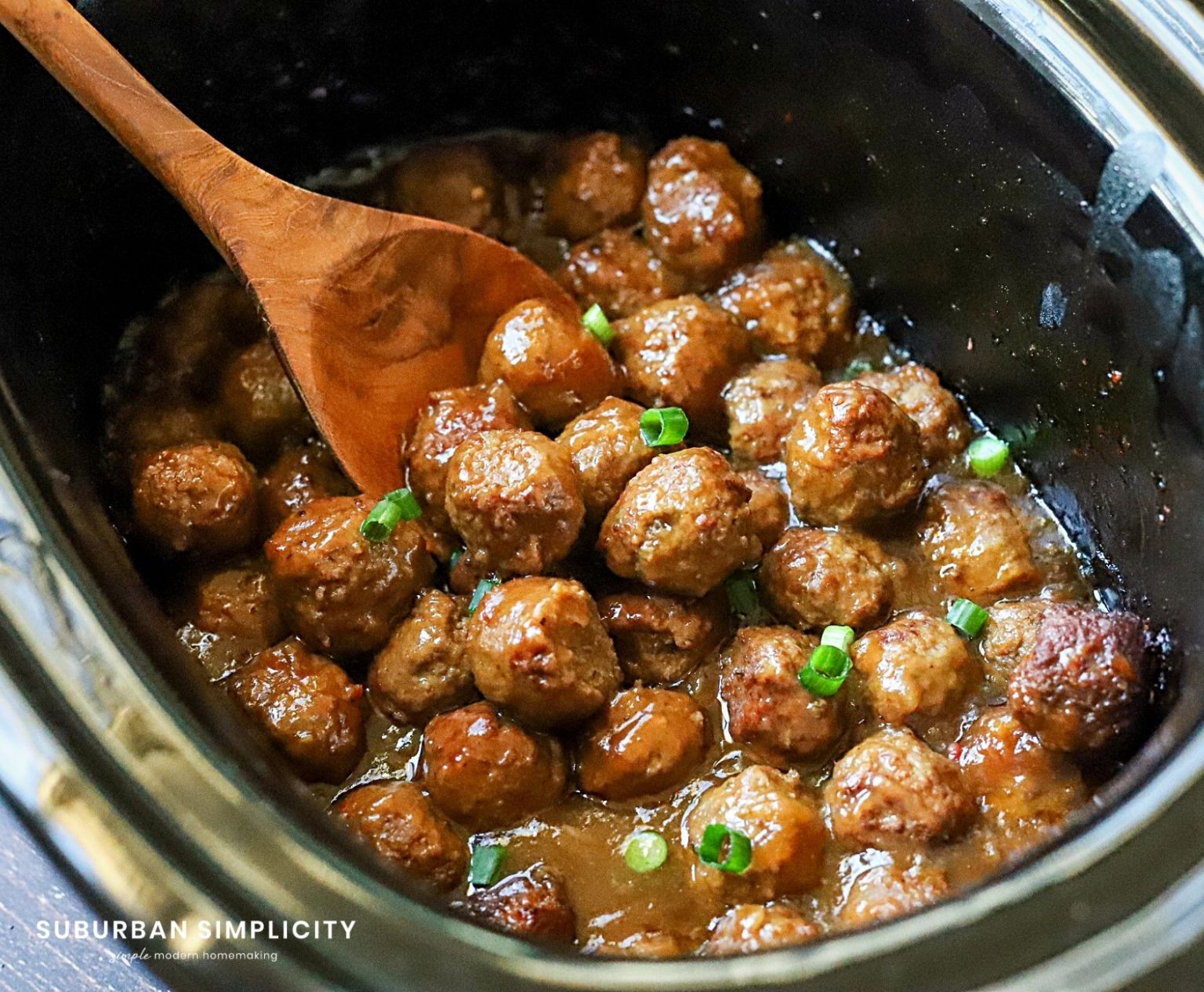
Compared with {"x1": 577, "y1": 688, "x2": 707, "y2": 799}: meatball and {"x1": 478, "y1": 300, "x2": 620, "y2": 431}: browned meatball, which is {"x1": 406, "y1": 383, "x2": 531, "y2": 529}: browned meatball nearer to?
{"x1": 478, "y1": 300, "x2": 620, "y2": 431}: browned meatball

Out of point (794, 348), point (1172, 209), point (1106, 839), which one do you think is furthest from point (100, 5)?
point (1106, 839)

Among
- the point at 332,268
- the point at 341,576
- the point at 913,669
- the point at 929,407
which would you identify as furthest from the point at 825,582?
Answer: the point at 332,268

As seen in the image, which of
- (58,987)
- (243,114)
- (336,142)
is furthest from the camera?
(336,142)

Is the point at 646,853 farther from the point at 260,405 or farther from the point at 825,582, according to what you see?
the point at 260,405

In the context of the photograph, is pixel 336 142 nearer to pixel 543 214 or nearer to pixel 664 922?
pixel 543 214

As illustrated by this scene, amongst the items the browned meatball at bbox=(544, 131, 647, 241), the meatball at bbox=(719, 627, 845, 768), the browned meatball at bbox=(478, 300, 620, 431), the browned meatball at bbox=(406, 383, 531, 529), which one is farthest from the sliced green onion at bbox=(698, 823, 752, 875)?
the browned meatball at bbox=(544, 131, 647, 241)

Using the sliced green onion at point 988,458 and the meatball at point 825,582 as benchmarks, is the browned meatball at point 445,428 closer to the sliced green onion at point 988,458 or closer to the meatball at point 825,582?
the meatball at point 825,582
